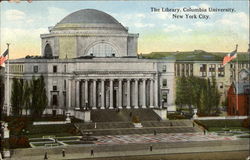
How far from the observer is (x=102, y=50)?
74.8 ft

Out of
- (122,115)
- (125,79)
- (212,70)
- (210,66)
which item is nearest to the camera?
(122,115)

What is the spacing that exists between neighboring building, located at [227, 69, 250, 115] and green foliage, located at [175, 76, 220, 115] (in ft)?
1.60

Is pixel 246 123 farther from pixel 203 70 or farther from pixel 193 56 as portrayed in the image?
pixel 193 56

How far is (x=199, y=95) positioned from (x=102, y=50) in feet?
12.3

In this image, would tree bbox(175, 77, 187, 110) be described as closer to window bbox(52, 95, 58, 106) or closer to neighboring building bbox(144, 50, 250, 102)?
neighboring building bbox(144, 50, 250, 102)

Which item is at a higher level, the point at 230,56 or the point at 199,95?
the point at 230,56

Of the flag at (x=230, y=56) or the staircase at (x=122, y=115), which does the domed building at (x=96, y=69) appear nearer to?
the staircase at (x=122, y=115)

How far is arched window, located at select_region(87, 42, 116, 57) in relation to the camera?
22.6 metres

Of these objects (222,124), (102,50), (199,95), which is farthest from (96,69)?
(222,124)

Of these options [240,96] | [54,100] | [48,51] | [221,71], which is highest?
[48,51]

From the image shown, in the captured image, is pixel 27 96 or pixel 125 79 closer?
pixel 27 96

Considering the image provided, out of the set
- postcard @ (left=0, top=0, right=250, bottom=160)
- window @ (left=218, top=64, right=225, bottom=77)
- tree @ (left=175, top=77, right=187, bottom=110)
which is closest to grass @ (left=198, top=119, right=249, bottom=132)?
postcard @ (left=0, top=0, right=250, bottom=160)

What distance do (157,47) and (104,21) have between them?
1949 mm

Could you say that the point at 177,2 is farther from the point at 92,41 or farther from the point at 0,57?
the point at 0,57
